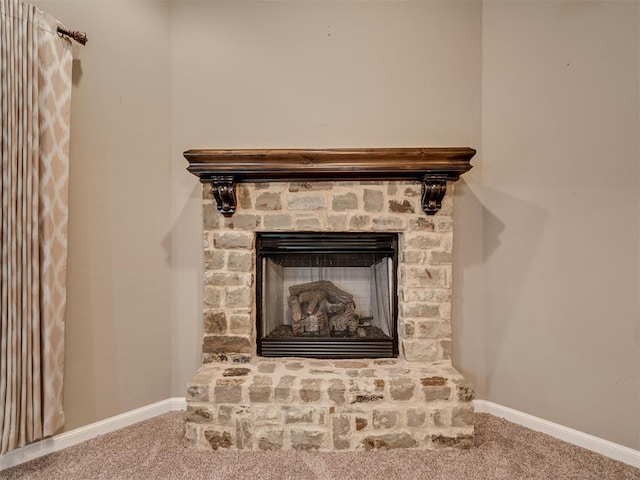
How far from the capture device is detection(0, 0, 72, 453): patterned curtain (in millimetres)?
1324

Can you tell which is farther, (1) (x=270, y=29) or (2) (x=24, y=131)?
(1) (x=270, y=29)

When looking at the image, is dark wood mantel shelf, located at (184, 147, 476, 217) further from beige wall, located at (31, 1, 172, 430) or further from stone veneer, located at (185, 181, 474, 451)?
beige wall, located at (31, 1, 172, 430)

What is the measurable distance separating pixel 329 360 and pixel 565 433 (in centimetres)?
135

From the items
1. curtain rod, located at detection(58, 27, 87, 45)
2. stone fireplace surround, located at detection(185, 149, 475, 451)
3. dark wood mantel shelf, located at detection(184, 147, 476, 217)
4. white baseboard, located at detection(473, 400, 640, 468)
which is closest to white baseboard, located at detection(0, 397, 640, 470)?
white baseboard, located at detection(473, 400, 640, 468)

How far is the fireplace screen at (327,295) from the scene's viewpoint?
1.87 meters

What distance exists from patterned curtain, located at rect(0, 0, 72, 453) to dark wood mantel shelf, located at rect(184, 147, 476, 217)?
654mm

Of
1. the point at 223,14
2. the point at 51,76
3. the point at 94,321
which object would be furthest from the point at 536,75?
the point at 94,321

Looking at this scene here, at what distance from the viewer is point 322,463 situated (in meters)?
→ 1.45

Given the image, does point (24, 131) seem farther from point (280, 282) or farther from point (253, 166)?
point (280, 282)

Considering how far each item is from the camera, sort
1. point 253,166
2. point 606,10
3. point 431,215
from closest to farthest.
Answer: point 606,10
point 253,166
point 431,215

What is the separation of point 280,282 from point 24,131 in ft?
4.89

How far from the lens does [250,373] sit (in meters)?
1.65

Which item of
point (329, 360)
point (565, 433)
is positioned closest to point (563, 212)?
point (565, 433)

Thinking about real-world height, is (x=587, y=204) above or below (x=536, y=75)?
below
